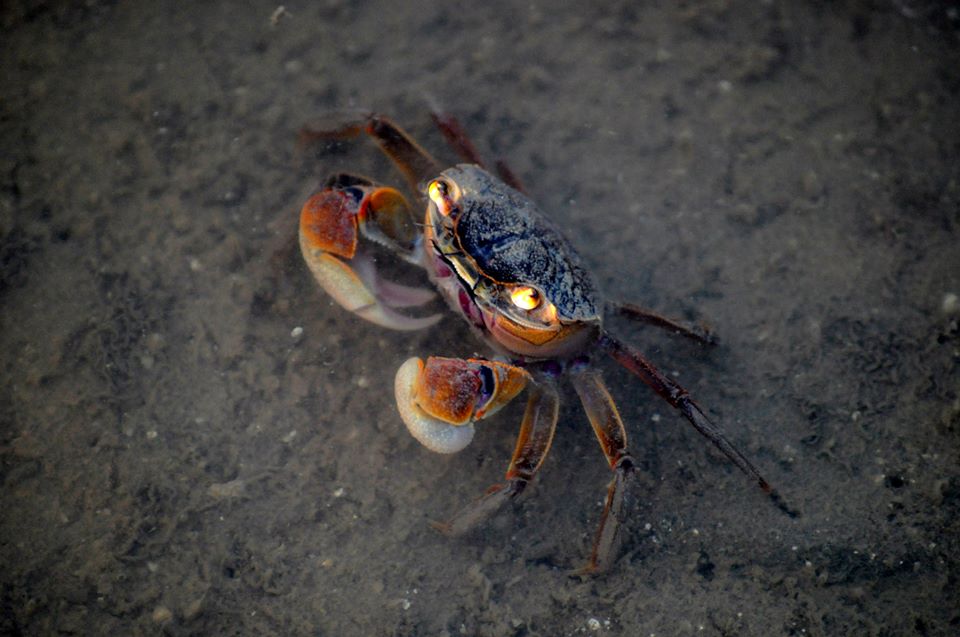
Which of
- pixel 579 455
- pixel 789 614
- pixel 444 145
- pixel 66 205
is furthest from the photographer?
pixel 444 145

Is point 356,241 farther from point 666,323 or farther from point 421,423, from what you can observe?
point 666,323

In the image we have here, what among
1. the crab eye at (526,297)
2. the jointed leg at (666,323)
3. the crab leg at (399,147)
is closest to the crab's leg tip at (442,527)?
the crab eye at (526,297)

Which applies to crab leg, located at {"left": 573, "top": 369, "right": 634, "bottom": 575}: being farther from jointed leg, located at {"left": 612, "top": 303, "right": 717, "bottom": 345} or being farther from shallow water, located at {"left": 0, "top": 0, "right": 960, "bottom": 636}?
jointed leg, located at {"left": 612, "top": 303, "right": 717, "bottom": 345}

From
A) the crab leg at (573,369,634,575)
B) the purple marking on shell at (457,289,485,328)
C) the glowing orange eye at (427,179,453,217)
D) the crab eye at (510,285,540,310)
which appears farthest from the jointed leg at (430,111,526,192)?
the crab leg at (573,369,634,575)

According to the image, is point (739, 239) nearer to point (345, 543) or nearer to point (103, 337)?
point (345, 543)

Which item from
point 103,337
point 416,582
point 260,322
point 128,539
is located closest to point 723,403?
point 416,582

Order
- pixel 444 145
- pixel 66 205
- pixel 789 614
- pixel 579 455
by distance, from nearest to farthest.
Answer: pixel 789 614 < pixel 579 455 < pixel 66 205 < pixel 444 145

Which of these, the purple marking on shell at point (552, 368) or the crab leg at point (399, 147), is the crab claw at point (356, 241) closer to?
the crab leg at point (399, 147)
